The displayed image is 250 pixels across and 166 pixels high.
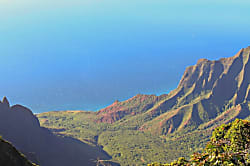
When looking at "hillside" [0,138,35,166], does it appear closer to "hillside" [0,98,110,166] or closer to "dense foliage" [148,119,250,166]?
"dense foliage" [148,119,250,166]

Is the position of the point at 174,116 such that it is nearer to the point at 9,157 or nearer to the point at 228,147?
the point at 9,157

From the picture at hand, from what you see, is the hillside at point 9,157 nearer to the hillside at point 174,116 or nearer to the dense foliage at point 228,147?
the dense foliage at point 228,147

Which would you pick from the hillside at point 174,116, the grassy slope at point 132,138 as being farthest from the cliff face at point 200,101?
the grassy slope at point 132,138

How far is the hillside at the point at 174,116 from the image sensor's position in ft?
405

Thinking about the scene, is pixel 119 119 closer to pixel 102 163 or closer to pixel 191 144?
pixel 191 144

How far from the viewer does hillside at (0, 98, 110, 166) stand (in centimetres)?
7644

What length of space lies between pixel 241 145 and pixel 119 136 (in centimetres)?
11452

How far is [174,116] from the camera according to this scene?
144m

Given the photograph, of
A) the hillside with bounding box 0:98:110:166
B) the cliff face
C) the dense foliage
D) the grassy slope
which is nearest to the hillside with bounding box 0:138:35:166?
the dense foliage

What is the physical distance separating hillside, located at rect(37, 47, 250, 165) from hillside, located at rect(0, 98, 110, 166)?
2707cm

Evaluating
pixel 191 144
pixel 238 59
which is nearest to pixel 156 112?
pixel 191 144

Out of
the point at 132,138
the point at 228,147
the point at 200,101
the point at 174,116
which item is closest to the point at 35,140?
the point at 132,138

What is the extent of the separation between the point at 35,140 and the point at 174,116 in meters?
84.6

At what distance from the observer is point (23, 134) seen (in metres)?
80.9
